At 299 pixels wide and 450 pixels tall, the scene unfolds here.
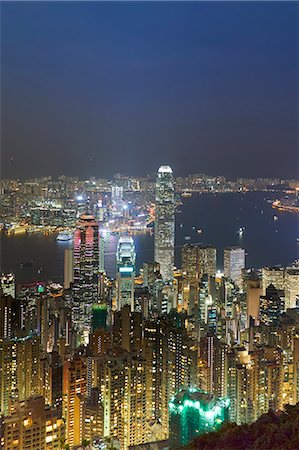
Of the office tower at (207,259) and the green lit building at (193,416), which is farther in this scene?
the office tower at (207,259)

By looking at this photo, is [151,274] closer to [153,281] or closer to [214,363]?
[153,281]

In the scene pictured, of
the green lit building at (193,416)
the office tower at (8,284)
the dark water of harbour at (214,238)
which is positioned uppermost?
the dark water of harbour at (214,238)

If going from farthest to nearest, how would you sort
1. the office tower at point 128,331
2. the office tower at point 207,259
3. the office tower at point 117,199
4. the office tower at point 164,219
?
the office tower at point 164,219, the office tower at point 117,199, the office tower at point 207,259, the office tower at point 128,331

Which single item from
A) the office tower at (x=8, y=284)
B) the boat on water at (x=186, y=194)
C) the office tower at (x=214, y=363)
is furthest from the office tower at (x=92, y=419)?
the boat on water at (x=186, y=194)

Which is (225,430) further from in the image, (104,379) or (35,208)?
(35,208)

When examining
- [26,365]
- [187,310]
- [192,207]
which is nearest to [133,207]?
[192,207]

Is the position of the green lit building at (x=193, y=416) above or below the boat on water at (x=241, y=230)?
below

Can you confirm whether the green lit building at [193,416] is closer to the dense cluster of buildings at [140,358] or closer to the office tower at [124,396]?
the dense cluster of buildings at [140,358]
